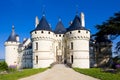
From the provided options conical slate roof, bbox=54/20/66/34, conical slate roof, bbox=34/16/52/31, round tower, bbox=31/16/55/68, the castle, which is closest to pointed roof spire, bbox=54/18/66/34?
conical slate roof, bbox=54/20/66/34

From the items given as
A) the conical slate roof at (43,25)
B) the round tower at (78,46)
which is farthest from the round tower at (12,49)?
the round tower at (78,46)

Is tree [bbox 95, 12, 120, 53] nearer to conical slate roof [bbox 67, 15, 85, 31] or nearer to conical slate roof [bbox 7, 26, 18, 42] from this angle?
conical slate roof [bbox 67, 15, 85, 31]

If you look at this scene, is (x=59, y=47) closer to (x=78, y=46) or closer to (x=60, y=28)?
(x=60, y=28)

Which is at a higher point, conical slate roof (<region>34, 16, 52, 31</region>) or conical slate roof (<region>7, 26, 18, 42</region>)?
conical slate roof (<region>34, 16, 52, 31</region>)

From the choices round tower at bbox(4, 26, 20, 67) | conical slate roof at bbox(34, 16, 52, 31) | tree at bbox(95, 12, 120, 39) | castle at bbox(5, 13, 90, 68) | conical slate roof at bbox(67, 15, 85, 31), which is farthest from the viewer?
round tower at bbox(4, 26, 20, 67)

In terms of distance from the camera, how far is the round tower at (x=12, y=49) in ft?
186

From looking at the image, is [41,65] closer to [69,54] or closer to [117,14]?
[69,54]

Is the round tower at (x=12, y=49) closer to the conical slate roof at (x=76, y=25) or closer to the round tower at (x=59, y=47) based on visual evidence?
the round tower at (x=59, y=47)

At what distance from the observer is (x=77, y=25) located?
1576 inches

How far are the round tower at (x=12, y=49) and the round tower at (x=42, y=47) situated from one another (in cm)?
1873

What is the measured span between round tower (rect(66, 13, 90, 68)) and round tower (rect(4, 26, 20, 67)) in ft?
73.6

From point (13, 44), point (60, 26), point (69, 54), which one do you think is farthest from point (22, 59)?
point (69, 54)

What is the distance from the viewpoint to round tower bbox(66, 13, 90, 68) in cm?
3862

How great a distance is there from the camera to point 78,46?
38.8m
